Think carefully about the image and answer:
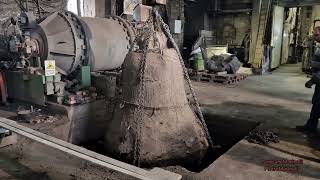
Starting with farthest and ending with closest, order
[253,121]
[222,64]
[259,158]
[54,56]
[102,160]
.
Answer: [222,64] < [54,56] < [253,121] < [259,158] < [102,160]

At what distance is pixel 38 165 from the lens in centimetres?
318

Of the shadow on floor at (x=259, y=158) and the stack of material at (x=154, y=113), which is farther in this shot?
the stack of material at (x=154, y=113)

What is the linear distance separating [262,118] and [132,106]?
8.82ft

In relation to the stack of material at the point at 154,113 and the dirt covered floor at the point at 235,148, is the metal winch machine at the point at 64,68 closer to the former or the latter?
the dirt covered floor at the point at 235,148

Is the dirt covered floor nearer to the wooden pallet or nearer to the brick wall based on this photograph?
the wooden pallet

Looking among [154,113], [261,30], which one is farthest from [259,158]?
[261,30]

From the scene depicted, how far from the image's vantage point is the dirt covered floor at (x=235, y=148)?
3.00m

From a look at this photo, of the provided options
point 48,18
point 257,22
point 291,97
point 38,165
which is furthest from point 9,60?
point 257,22

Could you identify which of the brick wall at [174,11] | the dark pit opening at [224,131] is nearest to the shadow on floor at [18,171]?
the dark pit opening at [224,131]

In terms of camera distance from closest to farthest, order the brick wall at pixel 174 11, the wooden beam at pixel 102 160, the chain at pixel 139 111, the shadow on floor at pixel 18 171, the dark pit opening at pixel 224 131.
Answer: the wooden beam at pixel 102 160, the shadow on floor at pixel 18 171, the chain at pixel 139 111, the dark pit opening at pixel 224 131, the brick wall at pixel 174 11

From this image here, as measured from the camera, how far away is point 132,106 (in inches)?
147

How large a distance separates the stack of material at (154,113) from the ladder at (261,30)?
788 centimetres

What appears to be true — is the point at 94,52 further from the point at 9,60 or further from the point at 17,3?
the point at 17,3

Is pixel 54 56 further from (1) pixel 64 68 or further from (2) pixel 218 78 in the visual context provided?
(2) pixel 218 78
